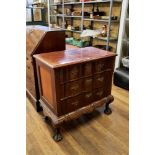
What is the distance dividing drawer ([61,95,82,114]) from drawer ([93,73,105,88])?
25 centimetres

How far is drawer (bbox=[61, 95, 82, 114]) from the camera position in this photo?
5.37ft

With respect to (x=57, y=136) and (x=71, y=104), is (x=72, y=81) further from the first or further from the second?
(x=57, y=136)

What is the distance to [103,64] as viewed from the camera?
181 cm

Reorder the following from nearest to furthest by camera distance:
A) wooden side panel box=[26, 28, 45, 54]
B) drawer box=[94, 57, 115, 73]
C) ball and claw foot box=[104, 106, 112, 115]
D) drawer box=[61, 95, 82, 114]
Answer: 1. drawer box=[61, 95, 82, 114]
2. drawer box=[94, 57, 115, 73]
3. wooden side panel box=[26, 28, 45, 54]
4. ball and claw foot box=[104, 106, 112, 115]

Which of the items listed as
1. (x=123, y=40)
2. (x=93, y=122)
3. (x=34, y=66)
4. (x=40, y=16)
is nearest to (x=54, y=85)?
(x=34, y=66)

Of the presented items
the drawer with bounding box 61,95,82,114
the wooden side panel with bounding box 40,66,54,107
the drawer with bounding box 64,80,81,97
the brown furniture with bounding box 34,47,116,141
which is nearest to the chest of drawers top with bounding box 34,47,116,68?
the brown furniture with bounding box 34,47,116,141

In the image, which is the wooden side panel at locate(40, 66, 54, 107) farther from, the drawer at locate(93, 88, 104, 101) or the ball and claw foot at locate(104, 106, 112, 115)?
the ball and claw foot at locate(104, 106, 112, 115)

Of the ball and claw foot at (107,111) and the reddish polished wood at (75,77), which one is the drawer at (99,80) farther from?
the ball and claw foot at (107,111)

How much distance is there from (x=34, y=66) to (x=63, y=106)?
645 millimetres

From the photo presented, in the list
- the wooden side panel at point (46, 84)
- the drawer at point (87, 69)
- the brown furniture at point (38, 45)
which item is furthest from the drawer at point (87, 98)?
the brown furniture at point (38, 45)

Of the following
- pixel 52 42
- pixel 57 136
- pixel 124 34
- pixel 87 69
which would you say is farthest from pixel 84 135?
pixel 124 34

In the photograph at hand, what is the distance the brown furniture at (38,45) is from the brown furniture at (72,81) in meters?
0.17
